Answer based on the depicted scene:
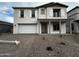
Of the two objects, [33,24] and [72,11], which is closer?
[33,24]

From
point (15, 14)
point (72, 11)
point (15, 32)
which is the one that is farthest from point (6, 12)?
point (72, 11)

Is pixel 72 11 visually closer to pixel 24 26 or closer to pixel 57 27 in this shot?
pixel 57 27

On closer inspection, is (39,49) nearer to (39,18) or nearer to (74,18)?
(39,18)

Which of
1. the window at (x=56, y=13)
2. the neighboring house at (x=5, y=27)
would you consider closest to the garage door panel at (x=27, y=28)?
the neighboring house at (x=5, y=27)

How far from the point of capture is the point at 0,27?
19172 millimetres

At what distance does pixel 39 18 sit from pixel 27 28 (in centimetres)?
264

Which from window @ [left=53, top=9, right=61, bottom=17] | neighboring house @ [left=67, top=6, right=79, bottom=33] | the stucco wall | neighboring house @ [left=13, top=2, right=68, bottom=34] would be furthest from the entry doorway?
neighboring house @ [left=67, top=6, right=79, bottom=33]

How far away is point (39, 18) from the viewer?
1775 centimetres

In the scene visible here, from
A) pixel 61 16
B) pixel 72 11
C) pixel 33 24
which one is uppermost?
pixel 72 11

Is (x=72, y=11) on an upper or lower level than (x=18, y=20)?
upper

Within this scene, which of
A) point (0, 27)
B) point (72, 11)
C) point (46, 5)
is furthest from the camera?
point (72, 11)

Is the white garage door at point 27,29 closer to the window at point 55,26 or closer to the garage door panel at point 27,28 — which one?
the garage door panel at point 27,28

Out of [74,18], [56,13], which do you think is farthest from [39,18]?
[74,18]

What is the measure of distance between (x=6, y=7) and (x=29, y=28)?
16.1 ft
